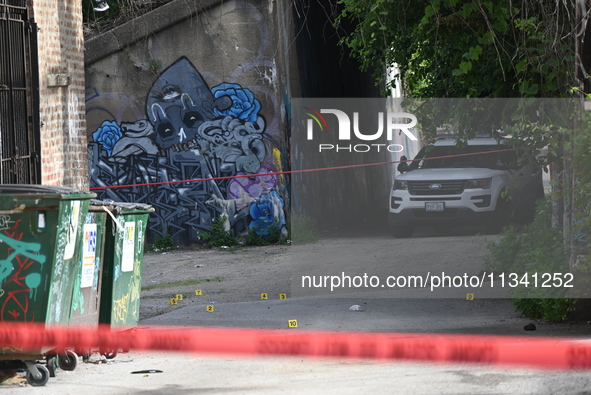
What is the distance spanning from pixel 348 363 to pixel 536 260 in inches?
101

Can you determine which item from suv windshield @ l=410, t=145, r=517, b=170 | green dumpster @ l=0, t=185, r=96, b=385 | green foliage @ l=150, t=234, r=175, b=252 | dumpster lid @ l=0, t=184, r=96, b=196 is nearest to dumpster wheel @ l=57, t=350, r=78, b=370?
green dumpster @ l=0, t=185, r=96, b=385

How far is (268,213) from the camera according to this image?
1568 centimetres

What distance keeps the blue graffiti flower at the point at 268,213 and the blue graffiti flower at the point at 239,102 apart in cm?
143

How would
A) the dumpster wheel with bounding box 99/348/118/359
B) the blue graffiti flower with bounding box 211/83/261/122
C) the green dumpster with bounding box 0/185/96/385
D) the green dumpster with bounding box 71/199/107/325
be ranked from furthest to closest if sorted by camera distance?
1. the blue graffiti flower with bounding box 211/83/261/122
2. the dumpster wheel with bounding box 99/348/118/359
3. the green dumpster with bounding box 71/199/107/325
4. the green dumpster with bounding box 0/185/96/385

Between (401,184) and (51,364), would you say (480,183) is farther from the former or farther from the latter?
(51,364)

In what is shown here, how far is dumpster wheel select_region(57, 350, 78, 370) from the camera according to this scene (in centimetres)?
683

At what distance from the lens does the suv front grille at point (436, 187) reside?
31.4 ft

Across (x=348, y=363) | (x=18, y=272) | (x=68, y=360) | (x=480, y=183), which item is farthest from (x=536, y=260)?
(x=18, y=272)

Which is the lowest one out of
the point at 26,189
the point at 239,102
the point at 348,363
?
the point at 348,363

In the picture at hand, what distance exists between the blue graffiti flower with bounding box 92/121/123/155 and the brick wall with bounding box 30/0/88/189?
5.48m

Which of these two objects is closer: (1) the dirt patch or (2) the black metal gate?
(2) the black metal gate

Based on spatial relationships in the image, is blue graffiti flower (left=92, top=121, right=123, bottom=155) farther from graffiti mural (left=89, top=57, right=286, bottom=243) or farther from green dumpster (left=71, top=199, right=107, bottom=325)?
green dumpster (left=71, top=199, right=107, bottom=325)

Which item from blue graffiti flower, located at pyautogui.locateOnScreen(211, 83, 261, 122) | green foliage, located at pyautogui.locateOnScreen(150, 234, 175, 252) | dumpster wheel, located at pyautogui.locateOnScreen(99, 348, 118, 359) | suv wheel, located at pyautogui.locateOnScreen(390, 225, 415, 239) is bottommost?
dumpster wheel, located at pyautogui.locateOnScreen(99, 348, 118, 359)

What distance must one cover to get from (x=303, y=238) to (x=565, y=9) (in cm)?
488
